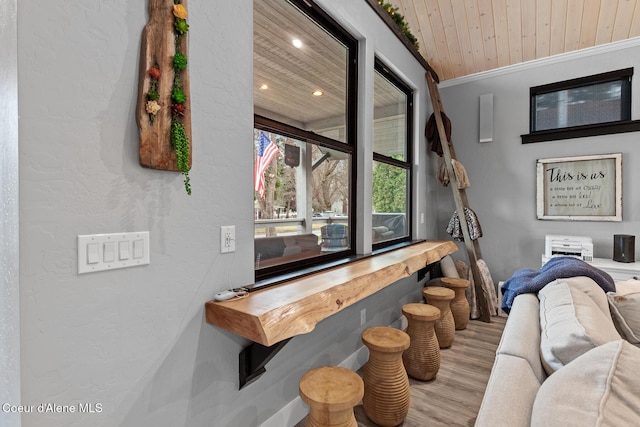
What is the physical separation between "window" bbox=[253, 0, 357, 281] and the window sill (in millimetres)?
2344

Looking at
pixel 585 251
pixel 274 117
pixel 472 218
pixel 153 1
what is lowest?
pixel 585 251

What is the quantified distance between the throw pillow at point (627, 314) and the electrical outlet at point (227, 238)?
1.96m

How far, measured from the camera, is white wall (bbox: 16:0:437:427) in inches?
36.1

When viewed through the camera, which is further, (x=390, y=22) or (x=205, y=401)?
(x=390, y=22)

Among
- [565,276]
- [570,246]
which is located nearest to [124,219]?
[565,276]

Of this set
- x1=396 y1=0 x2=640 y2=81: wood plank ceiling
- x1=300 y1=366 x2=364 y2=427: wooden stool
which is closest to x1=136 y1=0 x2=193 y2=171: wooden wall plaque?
x1=300 y1=366 x2=364 y2=427: wooden stool

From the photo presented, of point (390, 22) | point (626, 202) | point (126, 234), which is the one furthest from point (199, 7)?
point (626, 202)

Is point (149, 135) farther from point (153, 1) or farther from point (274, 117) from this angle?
point (274, 117)

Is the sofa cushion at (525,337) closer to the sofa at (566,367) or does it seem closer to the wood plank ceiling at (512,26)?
the sofa at (566,367)

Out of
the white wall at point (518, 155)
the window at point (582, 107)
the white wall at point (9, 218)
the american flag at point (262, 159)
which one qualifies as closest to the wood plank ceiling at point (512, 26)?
the white wall at point (518, 155)

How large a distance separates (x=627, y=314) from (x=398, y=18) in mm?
2795

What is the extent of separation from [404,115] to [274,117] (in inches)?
84.4

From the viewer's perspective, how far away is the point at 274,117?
5.92 ft

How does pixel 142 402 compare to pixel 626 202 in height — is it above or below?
below
